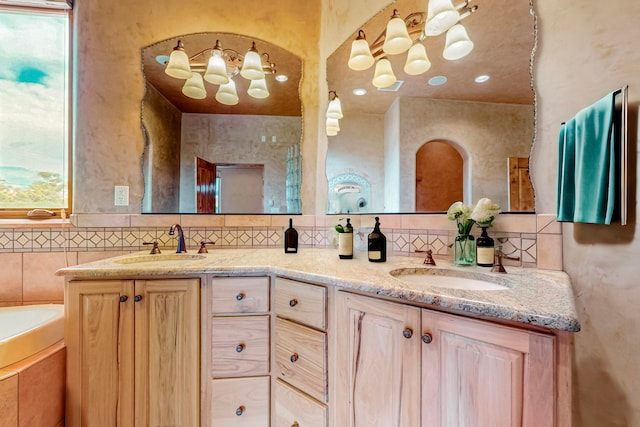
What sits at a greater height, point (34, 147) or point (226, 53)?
point (226, 53)

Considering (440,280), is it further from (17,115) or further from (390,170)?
(17,115)

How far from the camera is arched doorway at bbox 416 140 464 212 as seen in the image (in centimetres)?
131

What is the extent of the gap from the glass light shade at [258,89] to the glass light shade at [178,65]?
0.42 meters

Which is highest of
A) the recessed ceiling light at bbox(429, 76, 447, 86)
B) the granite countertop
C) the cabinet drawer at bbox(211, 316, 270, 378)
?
the recessed ceiling light at bbox(429, 76, 447, 86)

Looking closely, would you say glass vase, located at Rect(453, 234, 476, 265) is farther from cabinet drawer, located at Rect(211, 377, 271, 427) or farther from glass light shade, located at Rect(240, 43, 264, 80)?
glass light shade, located at Rect(240, 43, 264, 80)

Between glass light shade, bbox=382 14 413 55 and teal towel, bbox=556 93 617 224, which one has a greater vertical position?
glass light shade, bbox=382 14 413 55

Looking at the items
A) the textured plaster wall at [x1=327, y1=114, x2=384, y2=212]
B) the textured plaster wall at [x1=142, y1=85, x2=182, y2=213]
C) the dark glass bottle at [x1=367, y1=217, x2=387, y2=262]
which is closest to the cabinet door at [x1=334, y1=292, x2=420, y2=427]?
the dark glass bottle at [x1=367, y1=217, x2=387, y2=262]

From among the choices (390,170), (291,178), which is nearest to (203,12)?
(291,178)

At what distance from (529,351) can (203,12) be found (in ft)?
8.07

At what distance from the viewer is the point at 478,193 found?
4.09 feet

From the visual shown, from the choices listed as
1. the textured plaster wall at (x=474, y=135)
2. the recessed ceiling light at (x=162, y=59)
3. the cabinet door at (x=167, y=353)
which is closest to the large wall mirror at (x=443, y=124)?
the textured plaster wall at (x=474, y=135)

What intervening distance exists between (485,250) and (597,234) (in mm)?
347

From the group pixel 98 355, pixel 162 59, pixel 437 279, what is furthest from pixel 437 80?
pixel 98 355

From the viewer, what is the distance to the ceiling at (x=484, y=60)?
1136 mm
